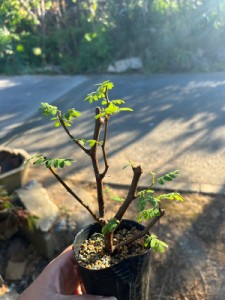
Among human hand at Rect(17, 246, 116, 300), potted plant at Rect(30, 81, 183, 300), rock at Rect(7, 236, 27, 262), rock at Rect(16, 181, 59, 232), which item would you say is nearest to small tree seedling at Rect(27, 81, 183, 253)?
potted plant at Rect(30, 81, 183, 300)

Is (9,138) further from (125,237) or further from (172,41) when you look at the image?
(172,41)

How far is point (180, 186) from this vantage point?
3125 millimetres

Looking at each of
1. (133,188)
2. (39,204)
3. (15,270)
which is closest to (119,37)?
(39,204)

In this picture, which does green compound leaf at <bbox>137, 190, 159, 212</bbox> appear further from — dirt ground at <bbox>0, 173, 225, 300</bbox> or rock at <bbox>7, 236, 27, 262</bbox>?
rock at <bbox>7, 236, 27, 262</bbox>

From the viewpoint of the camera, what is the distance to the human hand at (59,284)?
136 cm

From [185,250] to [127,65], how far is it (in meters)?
5.23

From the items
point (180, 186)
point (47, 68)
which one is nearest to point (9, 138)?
point (180, 186)

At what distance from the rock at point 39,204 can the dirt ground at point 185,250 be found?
0.42 ft

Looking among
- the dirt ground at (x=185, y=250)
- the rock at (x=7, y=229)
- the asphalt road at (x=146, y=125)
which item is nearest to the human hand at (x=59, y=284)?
the dirt ground at (x=185, y=250)

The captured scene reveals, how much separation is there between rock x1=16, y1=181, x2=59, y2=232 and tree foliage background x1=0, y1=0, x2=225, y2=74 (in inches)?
176

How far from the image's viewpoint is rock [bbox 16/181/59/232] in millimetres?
2660

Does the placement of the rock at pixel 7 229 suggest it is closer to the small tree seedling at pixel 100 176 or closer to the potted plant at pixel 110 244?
the potted plant at pixel 110 244

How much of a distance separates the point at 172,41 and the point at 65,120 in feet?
20.8

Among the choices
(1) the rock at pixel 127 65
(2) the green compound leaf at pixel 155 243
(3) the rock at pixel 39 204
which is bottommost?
(3) the rock at pixel 39 204
